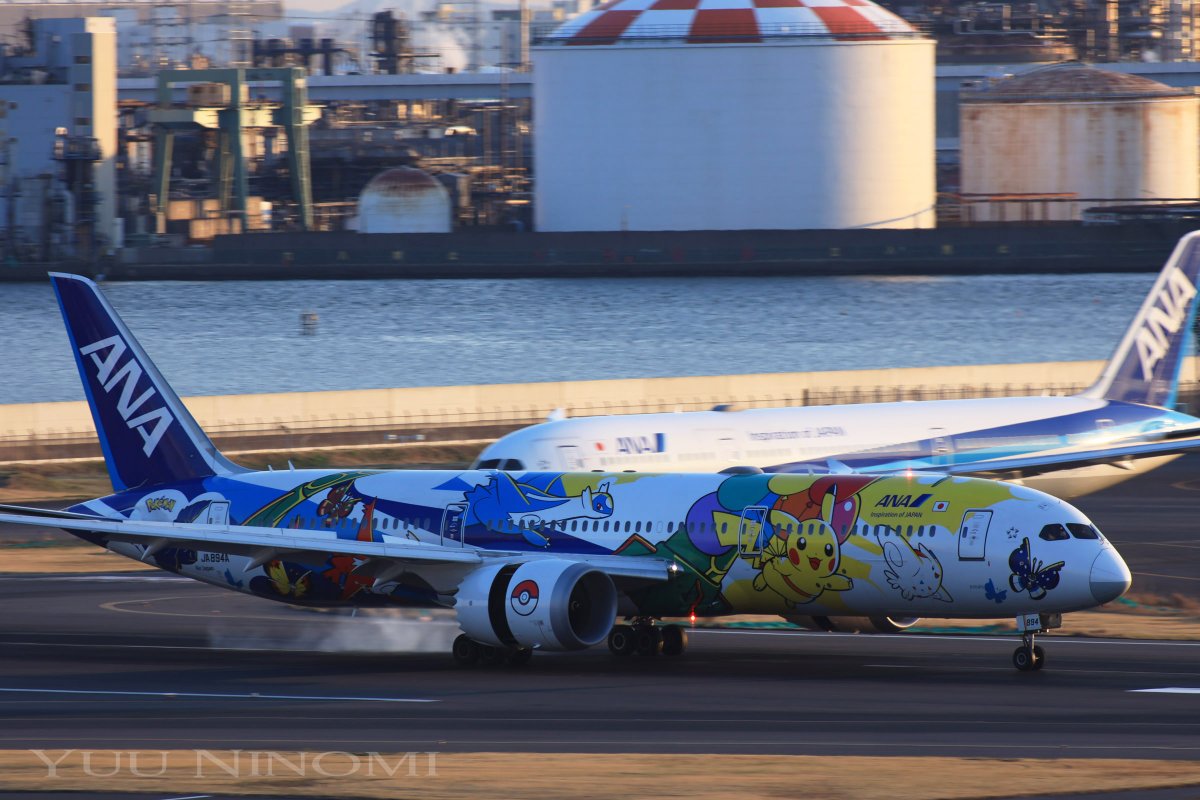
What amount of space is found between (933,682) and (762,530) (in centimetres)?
415

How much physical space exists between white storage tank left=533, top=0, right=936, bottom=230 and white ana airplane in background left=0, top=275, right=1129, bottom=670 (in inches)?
5815

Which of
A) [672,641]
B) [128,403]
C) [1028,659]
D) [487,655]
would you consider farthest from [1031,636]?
[128,403]

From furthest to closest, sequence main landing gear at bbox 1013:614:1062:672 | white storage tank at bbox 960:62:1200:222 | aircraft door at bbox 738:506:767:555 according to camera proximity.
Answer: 1. white storage tank at bbox 960:62:1200:222
2. aircraft door at bbox 738:506:767:555
3. main landing gear at bbox 1013:614:1062:672

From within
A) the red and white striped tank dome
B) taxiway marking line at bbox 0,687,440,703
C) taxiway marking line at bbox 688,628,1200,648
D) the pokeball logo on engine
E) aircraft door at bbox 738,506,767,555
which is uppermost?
the red and white striped tank dome

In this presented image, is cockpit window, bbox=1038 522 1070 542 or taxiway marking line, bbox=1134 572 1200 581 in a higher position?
cockpit window, bbox=1038 522 1070 542

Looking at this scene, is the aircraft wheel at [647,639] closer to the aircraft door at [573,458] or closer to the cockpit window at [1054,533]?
the cockpit window at [1054,533]

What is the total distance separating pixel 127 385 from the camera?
39125 mm

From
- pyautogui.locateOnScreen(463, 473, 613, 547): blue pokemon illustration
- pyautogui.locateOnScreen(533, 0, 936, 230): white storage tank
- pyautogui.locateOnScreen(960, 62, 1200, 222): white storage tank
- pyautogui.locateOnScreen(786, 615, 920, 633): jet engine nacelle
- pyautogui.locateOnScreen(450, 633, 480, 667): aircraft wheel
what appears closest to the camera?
pyautogui.locateOnScreen(786, 615, 920, 633): jet engine nacelle

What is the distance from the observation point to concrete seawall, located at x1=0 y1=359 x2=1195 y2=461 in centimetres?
7762

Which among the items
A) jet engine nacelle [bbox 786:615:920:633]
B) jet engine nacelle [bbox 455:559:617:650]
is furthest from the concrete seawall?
jet engine nacelle [bbox 455:559:617:650]

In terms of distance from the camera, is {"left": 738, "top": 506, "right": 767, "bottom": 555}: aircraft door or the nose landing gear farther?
{"left": 738, "top": 506, "right": 767, "bottom": 555}: aircraft door

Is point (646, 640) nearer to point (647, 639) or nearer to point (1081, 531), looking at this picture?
point (647, 639)

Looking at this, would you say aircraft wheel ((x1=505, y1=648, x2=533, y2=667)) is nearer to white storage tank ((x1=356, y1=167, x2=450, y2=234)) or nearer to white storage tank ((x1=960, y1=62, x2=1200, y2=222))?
white storage tank ((x1=356, y1=167, x2=450, y2=234))

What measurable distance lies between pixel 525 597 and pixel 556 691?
92.1 inches
